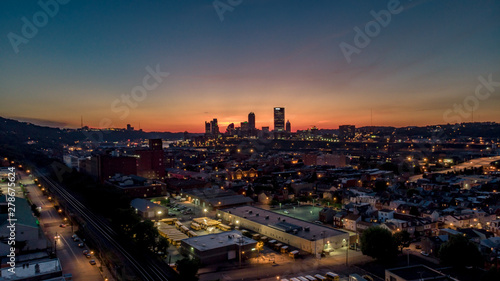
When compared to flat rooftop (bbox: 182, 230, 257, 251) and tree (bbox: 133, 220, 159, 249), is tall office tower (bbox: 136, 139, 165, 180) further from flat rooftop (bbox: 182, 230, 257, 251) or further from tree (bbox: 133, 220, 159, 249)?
flat rooftop (bbox: 182, 230, 257, 251)

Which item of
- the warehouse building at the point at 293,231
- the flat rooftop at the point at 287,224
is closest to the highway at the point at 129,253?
the warehouse building at the point at 293,231

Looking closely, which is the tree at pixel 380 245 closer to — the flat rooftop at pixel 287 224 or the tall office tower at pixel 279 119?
the flat rooftop at pixel 287 224

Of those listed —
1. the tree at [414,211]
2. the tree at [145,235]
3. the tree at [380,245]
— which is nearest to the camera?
the tree at [380,245]

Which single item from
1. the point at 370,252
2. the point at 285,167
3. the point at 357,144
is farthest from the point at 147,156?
the point at 357,144

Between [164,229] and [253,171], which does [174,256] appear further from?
[253,171]

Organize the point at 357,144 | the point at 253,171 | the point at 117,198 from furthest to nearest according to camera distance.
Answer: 1. the point at 357,144
2. the point at 253,171
3. the point at 117,198

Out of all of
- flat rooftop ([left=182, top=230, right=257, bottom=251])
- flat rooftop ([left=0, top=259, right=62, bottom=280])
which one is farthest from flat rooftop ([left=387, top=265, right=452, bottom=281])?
flat rooftop ([left=0, top=259, right=62, bottom=280])

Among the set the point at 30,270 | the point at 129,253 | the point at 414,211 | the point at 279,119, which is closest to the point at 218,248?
the point at 129,253

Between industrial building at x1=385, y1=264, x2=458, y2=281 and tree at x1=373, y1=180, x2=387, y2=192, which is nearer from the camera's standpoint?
industrial building at x1=385, y1=264, x2=458, y2=281
